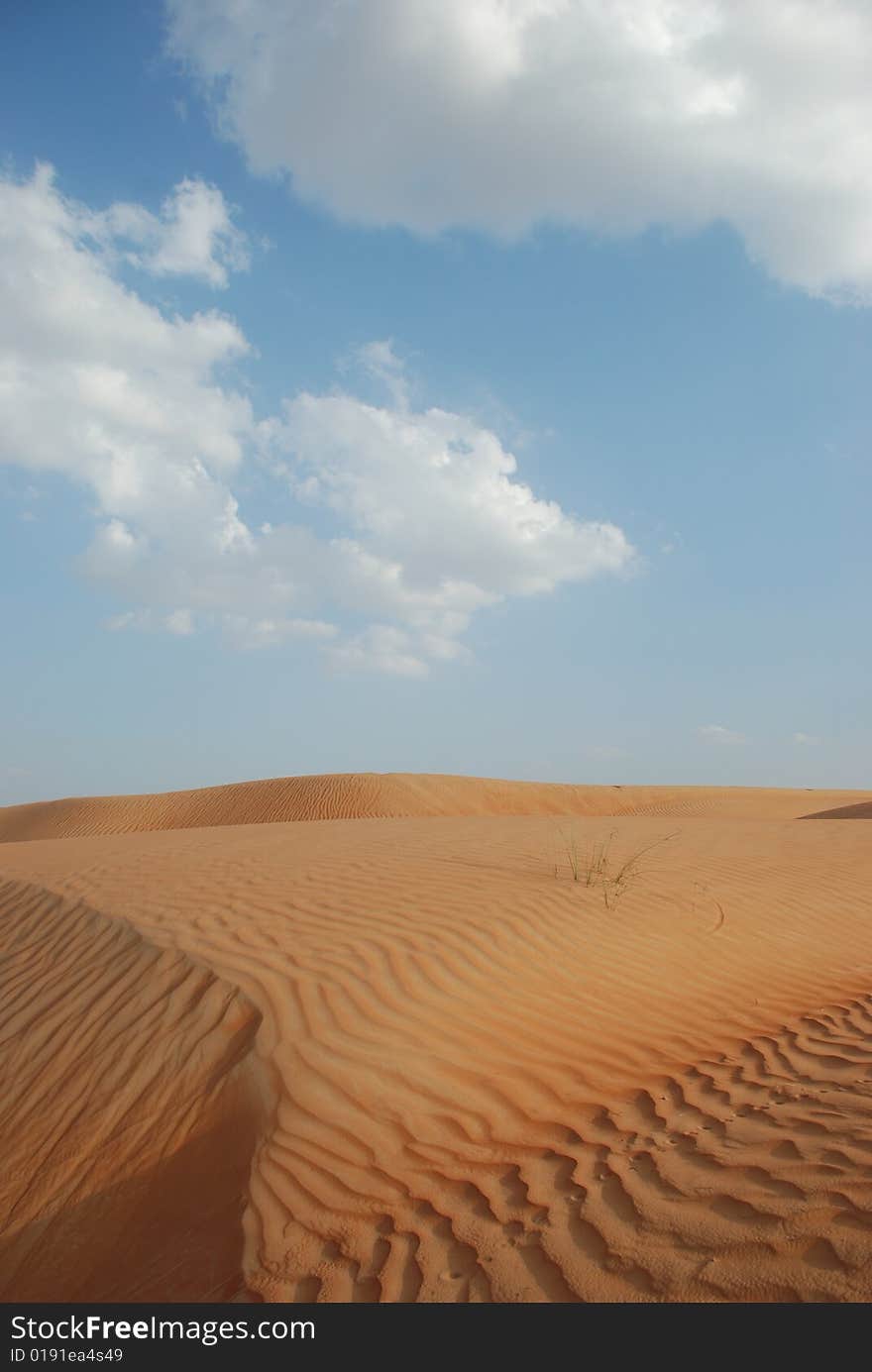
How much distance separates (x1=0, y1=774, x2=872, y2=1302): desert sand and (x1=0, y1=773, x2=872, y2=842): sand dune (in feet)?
77.3

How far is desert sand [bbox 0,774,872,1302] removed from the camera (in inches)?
118

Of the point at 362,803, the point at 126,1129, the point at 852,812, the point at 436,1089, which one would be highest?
the point at 362,803

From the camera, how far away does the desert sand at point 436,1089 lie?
299 cm

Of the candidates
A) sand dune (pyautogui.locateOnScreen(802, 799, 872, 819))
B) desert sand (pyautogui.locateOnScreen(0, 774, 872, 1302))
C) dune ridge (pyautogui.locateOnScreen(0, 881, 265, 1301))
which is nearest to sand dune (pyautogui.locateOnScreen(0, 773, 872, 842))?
sand dune (pyautogui.locateOnScreen(802, 799, 872, 819))

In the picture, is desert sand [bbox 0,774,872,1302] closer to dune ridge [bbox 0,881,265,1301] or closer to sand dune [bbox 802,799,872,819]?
dune ridge [bbox 0,881,265,1301]

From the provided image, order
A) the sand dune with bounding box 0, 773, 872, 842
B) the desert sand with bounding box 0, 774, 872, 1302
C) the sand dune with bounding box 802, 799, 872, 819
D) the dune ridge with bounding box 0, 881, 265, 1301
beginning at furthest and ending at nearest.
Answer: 1. the sand dune with bounding box 0, 773, 872, 842
2. the sand dune with bounding box 802, 799, 872, 819
3. the dune ridge with bounding box 0, 881, 265, 1301
4. the desert sand with bounding box 0, 774, 872, 1302

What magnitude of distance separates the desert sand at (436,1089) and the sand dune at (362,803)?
23562 mm

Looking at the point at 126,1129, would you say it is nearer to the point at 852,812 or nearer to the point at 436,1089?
the point at 436,1089

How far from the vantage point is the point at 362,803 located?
1262 inches

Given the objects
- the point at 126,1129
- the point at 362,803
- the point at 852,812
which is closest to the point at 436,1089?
the point at 126,1129

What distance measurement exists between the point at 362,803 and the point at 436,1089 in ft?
92.3

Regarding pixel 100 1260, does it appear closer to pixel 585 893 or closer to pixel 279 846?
pixel 585 893

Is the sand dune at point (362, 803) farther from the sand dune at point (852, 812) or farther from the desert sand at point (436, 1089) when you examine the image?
the desert sand at point (436, 1089)

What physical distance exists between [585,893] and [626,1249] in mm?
4734
